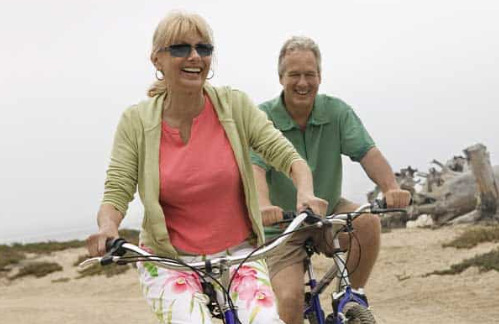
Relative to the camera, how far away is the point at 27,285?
18750mm

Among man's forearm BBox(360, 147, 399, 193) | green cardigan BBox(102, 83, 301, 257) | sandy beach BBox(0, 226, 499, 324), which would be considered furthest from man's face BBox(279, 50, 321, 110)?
sandy beach BBox(0, 226, 499, 324)

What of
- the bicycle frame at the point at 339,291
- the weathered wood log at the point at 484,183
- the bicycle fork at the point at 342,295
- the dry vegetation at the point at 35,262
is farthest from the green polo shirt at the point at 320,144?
the weathered wood log at the point at 484,183

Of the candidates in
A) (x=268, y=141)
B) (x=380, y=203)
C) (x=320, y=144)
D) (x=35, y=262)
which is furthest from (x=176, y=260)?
(x=35, y=262)

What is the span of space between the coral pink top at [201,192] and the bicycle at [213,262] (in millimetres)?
229

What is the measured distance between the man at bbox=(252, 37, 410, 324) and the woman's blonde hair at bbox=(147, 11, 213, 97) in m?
1.33

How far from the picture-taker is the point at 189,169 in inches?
124

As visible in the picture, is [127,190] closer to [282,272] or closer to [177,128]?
[177,128]

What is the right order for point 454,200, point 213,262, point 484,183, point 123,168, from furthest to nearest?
point 454,200 < point 484,183 < point 123,168 < point 213,262

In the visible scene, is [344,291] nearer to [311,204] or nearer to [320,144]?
[320,144]

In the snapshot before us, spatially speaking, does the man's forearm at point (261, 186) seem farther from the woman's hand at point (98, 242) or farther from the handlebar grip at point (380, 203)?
the woman's hand at point (98, 242)

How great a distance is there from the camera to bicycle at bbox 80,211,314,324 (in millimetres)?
2801

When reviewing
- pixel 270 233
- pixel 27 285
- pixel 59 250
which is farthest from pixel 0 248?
pixel 270 233

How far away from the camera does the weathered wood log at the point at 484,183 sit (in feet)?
56.6

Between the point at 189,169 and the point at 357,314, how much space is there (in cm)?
128
